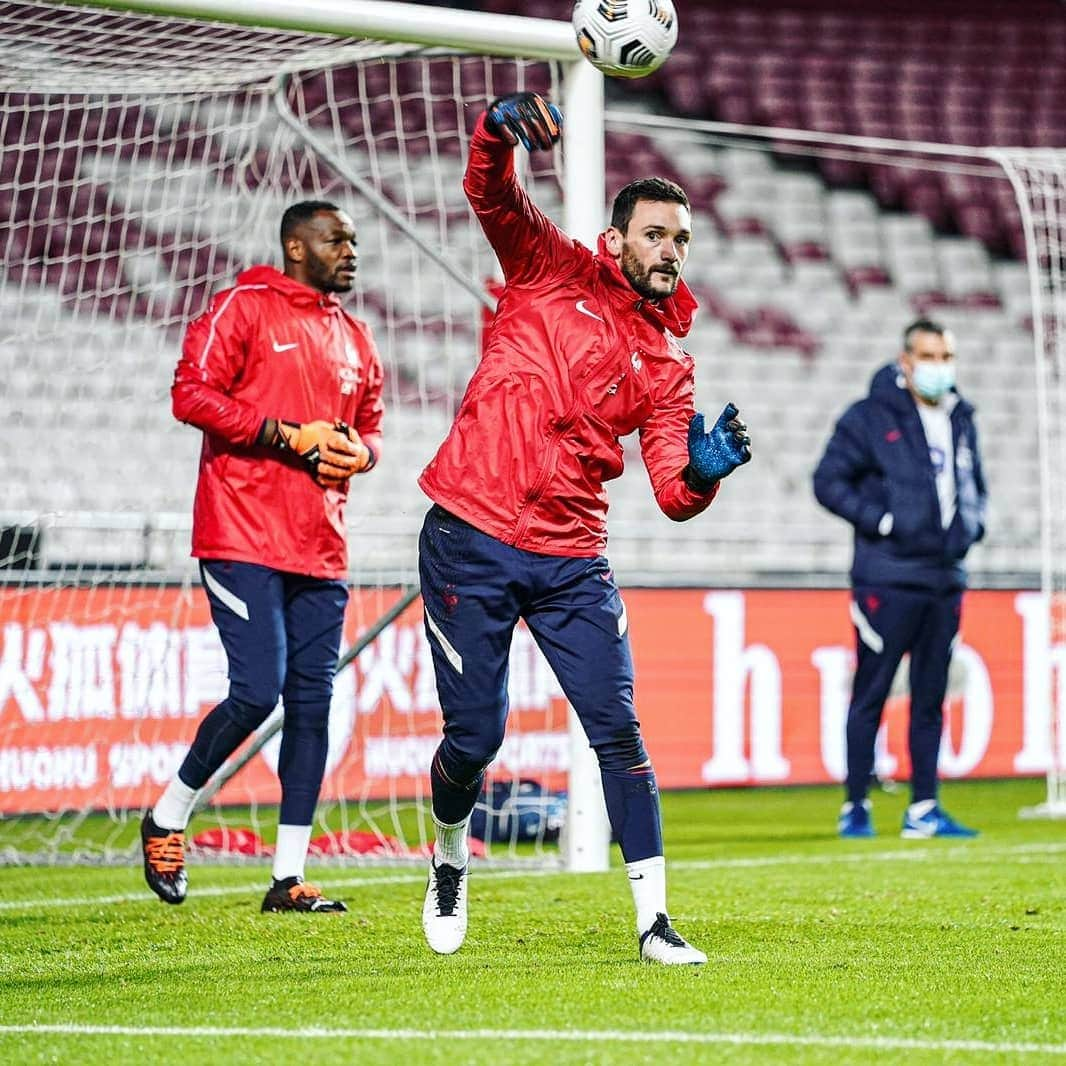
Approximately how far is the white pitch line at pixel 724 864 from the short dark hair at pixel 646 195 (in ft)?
9.80

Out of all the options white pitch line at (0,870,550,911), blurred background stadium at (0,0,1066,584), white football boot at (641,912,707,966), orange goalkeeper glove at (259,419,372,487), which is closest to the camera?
white football boot at (641,912,707,966)

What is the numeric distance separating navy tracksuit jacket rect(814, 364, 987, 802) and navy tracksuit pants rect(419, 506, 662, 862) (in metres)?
4.06

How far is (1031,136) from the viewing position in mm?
17422

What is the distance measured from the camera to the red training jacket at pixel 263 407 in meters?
6.01

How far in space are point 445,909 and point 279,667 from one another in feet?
3.80

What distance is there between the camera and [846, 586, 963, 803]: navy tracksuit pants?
28.7 ft

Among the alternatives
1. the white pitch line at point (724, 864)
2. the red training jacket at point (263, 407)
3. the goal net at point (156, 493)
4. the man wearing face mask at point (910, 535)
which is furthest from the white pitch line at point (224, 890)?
the man wearing face mask at point (910, 535)

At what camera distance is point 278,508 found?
6074mm

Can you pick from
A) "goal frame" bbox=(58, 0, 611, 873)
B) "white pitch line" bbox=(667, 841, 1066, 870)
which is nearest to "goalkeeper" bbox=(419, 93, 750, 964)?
"goal frame" bbox=(58, 0, 611, 873)

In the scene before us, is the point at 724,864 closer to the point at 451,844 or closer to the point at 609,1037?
the point at 451,844

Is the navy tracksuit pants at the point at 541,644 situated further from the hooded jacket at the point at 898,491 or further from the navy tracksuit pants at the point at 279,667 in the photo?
the hooded jacket at the point at 898,491

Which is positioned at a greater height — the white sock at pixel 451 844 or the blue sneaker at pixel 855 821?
the white sock at pixel 451 844

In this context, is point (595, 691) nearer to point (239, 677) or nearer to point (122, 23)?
point (239, 677)

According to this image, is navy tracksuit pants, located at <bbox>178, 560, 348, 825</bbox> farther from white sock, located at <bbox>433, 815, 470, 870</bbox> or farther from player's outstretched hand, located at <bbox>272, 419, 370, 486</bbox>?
white sock, located at <bbox>433, 815, 470, 870</bbox>
